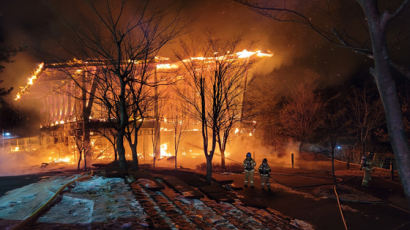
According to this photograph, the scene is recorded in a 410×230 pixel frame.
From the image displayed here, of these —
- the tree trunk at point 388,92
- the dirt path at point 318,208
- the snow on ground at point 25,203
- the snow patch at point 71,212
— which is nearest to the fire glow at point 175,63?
the snow on ground at point 25,203

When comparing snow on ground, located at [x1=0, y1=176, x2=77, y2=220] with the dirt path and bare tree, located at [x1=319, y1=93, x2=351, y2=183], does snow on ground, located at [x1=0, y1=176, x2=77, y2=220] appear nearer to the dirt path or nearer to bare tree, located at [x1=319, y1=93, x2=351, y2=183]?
the dirt path

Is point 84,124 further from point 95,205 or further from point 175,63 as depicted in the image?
point 95,205

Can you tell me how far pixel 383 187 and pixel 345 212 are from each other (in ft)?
13.9

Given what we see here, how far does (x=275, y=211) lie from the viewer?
7.27m

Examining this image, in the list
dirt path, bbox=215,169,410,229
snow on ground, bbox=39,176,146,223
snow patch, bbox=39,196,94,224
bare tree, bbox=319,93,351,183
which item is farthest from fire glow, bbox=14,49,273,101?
bare tree, bbox=319,93,351,183

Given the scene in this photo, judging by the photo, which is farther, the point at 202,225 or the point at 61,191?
the point at 61,191

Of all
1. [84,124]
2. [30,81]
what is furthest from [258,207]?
[30,81]

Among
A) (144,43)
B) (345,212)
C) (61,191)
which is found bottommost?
(345,212)

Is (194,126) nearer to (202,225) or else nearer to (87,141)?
(87,141)

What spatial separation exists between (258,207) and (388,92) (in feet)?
16.6

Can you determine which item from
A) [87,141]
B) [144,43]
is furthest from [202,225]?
[87,141]

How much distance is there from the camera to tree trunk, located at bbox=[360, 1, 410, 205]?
3553mm

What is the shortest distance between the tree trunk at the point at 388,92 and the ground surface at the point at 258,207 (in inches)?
132

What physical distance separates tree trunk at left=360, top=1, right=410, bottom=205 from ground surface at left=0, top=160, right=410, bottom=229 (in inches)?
132
